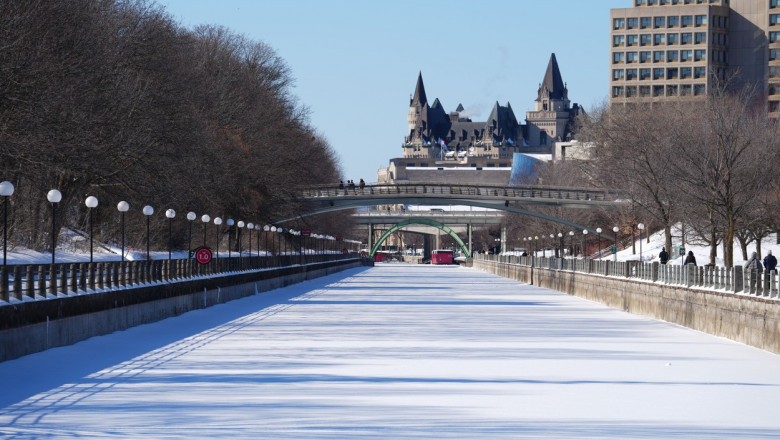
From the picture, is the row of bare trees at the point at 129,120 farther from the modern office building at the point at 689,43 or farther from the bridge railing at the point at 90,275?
the modern office building at the point at 689,43

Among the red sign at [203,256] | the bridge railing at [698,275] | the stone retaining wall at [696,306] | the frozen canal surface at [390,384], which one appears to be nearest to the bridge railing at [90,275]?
the red sign at [203,256]

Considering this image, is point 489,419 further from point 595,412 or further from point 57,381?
point 57,381

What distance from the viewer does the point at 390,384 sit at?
77.6ft

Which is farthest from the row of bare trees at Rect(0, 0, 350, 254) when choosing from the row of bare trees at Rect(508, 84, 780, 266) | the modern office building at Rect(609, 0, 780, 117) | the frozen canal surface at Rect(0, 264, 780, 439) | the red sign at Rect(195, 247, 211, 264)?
the modern office building at Rect(609, 0, 780, 117)

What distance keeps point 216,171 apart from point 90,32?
72.3 ft

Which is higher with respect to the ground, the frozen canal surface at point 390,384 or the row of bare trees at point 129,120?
the row of bare trees at point 129,120

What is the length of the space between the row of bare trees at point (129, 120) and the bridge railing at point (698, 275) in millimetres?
20060

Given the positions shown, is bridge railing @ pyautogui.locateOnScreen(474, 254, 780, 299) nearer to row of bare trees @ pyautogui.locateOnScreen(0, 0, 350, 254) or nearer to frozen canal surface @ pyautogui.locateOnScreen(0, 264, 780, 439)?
frozen canal surface @ pyautogui.locateOnScreen(0, 264, 780, 439)

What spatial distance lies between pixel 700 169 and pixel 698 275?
21.6 meters

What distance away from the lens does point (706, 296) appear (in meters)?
39.0

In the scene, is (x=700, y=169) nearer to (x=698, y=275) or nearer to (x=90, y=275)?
(x=698, y=275)

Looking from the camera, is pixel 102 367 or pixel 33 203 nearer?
pixel 102 367

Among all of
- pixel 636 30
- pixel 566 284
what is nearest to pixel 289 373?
pixel 566 284

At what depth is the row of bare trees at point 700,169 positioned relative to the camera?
61875 millimetres
